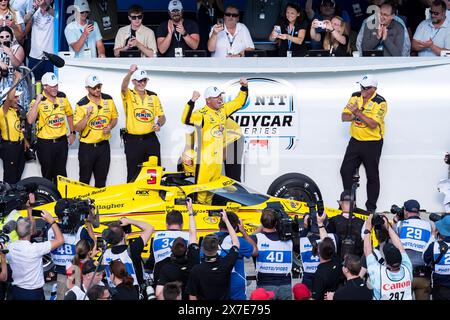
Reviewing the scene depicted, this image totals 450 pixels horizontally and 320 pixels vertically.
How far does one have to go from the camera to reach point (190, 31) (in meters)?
19.4

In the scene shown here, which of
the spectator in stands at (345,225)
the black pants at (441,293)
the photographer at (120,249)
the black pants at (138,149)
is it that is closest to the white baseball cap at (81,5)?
the black pants at (138,149)

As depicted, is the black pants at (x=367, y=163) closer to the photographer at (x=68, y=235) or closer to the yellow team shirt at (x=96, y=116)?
the yellow team shirt at (x=96, y=116)

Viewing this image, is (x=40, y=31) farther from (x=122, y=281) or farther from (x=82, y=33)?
(x=122, y=281)

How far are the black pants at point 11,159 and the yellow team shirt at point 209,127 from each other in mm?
2378

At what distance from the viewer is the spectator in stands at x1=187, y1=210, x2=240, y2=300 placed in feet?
41.1

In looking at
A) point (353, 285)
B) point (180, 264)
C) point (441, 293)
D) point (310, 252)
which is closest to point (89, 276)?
point (180, 264)

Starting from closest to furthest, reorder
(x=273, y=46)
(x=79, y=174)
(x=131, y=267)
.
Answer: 1. (x=131, y=267)
2. (x=79, y=174)
3. (x=273, y=46)

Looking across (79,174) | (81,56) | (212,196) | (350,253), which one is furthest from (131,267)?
(81,56)

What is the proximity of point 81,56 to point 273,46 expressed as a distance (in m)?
2.99

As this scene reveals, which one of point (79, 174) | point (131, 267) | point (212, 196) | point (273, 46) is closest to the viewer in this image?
point (131, 267)

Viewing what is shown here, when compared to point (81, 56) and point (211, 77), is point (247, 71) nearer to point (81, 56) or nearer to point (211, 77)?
point (211, 77)

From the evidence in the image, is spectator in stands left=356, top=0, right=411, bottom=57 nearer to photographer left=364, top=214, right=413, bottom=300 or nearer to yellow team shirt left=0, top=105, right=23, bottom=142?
yellow team shirt left=0, top=105, right=23, bottom=142

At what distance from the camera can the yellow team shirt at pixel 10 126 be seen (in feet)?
58.9

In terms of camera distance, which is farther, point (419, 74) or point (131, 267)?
point (419, 74)
